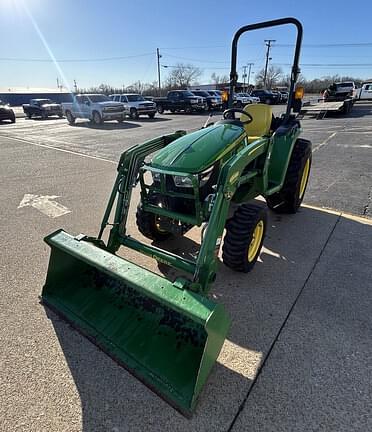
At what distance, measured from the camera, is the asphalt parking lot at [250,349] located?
1.67m

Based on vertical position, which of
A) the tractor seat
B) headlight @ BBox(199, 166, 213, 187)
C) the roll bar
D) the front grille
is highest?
the roll bar

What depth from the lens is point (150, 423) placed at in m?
1.63

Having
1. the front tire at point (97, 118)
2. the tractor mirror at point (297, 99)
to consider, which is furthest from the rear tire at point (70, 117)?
the tractor mirror at point (297, 99)

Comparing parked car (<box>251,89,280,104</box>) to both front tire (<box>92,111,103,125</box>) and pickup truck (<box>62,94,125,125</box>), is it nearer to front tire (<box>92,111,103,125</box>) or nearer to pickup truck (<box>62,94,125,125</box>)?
pickup truck (<box>62,94,125,125</box>)

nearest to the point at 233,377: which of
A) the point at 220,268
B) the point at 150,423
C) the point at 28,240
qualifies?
the point at 150,423

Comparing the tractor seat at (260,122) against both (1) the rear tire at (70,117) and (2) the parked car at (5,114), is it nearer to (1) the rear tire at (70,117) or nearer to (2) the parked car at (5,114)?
(1) the rear tire at (70,117)

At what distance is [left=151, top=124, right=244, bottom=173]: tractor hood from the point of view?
8.32ft

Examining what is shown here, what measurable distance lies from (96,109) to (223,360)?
1782cm

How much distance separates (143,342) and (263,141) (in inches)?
89.0

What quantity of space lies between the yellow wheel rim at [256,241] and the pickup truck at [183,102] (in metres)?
21.6

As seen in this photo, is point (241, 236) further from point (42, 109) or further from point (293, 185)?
point (42, 109)

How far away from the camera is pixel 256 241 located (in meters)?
2.97

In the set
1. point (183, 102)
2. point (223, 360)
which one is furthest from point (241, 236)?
point (183, 102)

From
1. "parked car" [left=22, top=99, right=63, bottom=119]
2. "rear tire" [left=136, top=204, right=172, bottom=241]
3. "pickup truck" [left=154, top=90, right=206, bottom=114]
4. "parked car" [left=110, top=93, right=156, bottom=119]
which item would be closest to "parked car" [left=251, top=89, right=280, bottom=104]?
"pickup truck" [left=154, top=90, right=206, bottom=114]
